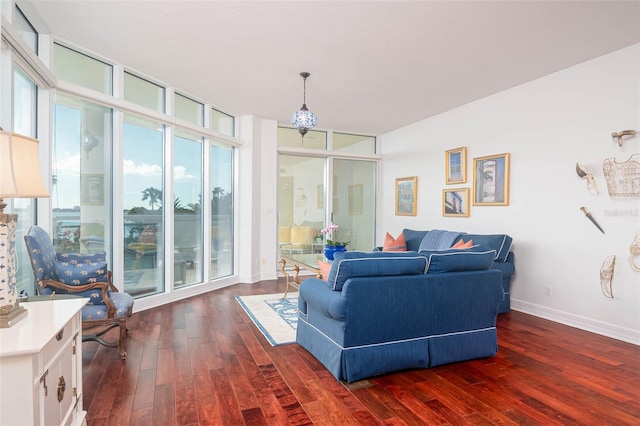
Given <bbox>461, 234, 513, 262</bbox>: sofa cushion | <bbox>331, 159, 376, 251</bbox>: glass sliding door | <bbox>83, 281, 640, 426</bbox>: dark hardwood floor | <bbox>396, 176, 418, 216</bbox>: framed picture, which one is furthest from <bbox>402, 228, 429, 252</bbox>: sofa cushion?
<bbox>83, 281, 640, 426</bbox>: dark hardwood floor

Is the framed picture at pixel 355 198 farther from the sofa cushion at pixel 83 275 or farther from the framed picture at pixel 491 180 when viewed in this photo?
the sofa cushion at pixel 83 275

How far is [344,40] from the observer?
3.38 meters

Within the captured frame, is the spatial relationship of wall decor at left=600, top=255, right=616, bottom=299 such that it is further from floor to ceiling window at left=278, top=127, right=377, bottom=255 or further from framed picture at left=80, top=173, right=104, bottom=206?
framed picture at left=80, top=173, right=104, bottom=206

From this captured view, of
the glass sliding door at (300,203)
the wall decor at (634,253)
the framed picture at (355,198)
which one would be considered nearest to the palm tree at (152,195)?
the glass sliding door at (300,203)

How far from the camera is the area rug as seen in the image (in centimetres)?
353

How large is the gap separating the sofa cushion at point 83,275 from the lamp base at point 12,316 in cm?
124

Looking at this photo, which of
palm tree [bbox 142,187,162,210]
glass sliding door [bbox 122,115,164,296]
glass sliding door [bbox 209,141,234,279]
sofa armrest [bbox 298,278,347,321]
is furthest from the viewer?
glass sliding door [bbox 209,141,234,279]

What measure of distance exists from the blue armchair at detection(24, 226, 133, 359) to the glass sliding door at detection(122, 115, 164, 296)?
1364 millimetres

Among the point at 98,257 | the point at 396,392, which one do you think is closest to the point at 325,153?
the point at 98,257

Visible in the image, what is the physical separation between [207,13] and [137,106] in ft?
6.04

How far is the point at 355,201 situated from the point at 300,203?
1200 mm

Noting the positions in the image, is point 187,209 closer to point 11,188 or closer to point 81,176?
point 81,176

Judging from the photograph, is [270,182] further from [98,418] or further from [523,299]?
[98,418]

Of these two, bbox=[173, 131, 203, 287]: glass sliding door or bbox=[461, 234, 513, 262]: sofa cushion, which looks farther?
bbox=[173, 131, 203, 287]: glass sliding door
